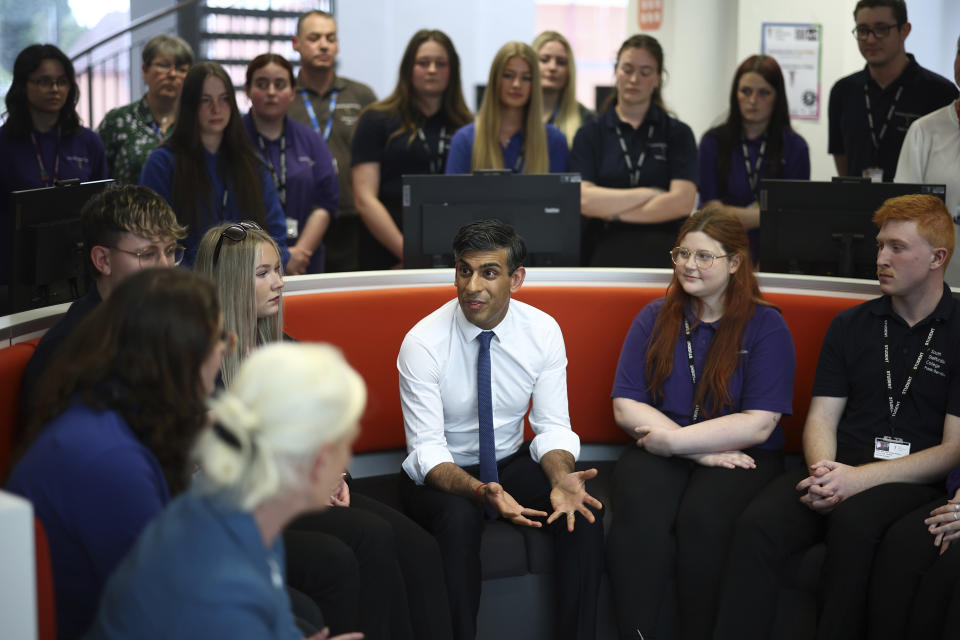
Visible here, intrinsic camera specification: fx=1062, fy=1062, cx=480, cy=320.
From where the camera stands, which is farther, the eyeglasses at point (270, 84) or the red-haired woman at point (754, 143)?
the red-haired woman at point (754, 143)

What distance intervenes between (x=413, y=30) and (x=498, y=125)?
687cm

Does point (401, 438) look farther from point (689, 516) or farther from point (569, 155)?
point (569, 155)

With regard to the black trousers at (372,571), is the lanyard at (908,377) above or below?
above

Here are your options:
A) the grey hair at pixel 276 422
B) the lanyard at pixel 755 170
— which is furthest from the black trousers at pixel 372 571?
the lanyard at pixel 755 170

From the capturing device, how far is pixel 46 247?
312cm

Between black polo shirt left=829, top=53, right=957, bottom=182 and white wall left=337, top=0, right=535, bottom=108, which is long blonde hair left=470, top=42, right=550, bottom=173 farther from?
white wall left=337, top=0, right=535, bottom=108

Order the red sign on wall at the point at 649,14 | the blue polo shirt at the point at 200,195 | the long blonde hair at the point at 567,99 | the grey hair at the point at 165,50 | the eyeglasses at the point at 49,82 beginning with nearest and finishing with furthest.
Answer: the blue polo shirt at the point at 200,195
the eyeglasses at the point at 49,82
the grey hair at the point at 165,50
the long blonde hair at the point at 567,99
the red sign on wall at the point at 649,14

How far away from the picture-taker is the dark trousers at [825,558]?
2848mm

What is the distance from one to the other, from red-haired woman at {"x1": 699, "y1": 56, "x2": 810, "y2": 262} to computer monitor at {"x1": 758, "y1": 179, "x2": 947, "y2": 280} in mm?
1041

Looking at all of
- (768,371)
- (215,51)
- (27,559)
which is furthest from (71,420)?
(215,51)

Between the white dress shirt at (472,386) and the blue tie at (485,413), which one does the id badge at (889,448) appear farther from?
the blue tie at (485,413)

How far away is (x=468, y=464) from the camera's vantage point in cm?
323

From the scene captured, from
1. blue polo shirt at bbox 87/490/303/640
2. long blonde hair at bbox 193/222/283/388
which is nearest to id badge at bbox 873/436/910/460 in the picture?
long blonde hair at bbox 193/222/283/388

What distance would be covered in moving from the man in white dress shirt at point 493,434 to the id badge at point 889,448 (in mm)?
869
